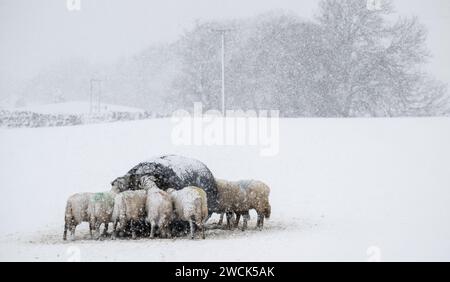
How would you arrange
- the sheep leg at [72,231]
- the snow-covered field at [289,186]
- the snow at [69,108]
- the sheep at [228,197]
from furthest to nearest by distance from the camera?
1. the snow at [69,108]
2. the sheep at [228,197]
3. the sheep leg at [72,231]
4. the snow-covered field at [289,186]

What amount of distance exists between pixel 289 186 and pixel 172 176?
5.02 m

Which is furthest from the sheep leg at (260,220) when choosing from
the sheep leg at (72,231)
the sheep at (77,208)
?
the sheep leg at (72,231)

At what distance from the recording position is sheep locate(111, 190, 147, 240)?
11.6 metres

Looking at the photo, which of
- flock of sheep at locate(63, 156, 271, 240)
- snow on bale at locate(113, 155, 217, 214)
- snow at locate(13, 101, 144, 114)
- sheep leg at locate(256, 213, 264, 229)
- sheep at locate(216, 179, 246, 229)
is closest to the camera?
flock of sheep at locate(63, 156, 271, 240)

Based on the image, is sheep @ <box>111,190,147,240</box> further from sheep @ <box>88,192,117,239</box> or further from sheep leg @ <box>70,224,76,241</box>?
sheep leg @ <box>70,224,76,241</box>

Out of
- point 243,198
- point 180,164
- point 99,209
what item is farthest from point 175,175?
point 99,209

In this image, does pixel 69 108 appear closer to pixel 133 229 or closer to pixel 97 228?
pixel 97 228

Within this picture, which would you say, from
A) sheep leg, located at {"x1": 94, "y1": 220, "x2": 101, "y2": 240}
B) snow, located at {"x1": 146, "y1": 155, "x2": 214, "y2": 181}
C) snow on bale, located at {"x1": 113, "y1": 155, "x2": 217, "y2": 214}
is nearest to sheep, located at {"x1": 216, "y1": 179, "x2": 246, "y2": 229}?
snow on bale, located at {"x1": 113, "y1": 155, "x2": 217, "y2": 214}

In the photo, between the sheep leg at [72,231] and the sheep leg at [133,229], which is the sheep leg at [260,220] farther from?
the sheep leg at [72,231]

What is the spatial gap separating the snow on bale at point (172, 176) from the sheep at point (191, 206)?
2.25 ft

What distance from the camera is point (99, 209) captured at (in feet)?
38.1

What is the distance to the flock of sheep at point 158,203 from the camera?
11.5 meters

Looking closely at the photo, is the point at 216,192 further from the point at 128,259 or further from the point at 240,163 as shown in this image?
the point at 240,163
